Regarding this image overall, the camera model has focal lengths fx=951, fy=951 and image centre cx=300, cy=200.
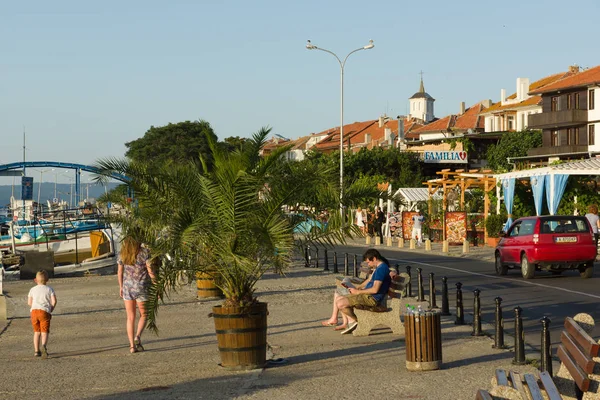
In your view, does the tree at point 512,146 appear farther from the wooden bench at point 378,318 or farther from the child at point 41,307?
the child at point 41,307

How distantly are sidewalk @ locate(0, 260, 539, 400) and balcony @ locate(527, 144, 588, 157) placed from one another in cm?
6396

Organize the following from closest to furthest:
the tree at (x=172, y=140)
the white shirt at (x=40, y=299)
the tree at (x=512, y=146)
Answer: the white shirt at (x=40, y=299) < the tree at (x=512, y=146) < the tree at (x=172, y=140)

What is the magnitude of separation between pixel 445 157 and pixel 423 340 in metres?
72.6

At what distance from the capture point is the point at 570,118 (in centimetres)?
7781

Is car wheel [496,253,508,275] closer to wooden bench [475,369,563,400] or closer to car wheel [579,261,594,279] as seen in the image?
car wheel [579,261,594,279]

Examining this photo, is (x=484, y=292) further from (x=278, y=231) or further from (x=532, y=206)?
(x=532, y=206)

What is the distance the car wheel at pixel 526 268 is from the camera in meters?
24.1

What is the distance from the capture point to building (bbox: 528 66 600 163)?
252ft

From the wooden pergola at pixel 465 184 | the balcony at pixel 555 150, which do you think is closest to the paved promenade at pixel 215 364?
the wooden pergola at pixel 465 184

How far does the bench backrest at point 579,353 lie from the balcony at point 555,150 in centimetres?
7309

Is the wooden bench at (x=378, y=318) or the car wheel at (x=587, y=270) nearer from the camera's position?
the wooden bench at (x=378, y=318)

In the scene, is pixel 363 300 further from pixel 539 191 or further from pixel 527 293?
pixel 539 191

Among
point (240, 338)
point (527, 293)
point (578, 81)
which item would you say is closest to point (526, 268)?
point (527, 293)

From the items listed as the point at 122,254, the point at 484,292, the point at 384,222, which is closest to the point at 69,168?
the point at 384,222
